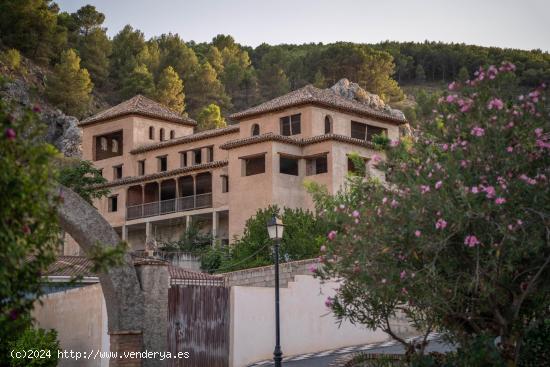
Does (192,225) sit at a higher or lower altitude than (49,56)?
lower

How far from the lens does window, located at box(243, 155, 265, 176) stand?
165 feet

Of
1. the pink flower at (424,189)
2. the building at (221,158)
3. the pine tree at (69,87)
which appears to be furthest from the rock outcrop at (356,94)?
the pink flower at (424,189)

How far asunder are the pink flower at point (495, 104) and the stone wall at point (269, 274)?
15.9 m

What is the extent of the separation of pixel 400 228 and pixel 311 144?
37.7 metres

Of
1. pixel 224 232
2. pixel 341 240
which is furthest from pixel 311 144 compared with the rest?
pixel 341 240

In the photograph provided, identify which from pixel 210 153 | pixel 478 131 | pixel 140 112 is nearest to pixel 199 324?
pixel 478 131

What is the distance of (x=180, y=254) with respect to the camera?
4512 centimetres

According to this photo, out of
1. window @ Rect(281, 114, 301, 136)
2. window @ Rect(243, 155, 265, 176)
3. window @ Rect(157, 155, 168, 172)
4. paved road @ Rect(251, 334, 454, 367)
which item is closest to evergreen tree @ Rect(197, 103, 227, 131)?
window @ Rect(157, 155, 168, 172)

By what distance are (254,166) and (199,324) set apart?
29580 millimetres

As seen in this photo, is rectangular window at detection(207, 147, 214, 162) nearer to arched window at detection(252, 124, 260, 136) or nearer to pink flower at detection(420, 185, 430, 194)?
arched window at detection(252, 124, 260, 136)

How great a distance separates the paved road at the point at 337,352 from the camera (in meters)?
21.9

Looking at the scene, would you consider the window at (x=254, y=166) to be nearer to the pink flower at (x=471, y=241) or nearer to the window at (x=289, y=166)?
the window at (x=289, y=166)

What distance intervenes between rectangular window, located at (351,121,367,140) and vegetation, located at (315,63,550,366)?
39.9 metres

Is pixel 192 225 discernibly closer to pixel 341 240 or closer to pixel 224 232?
pixel 224 232
